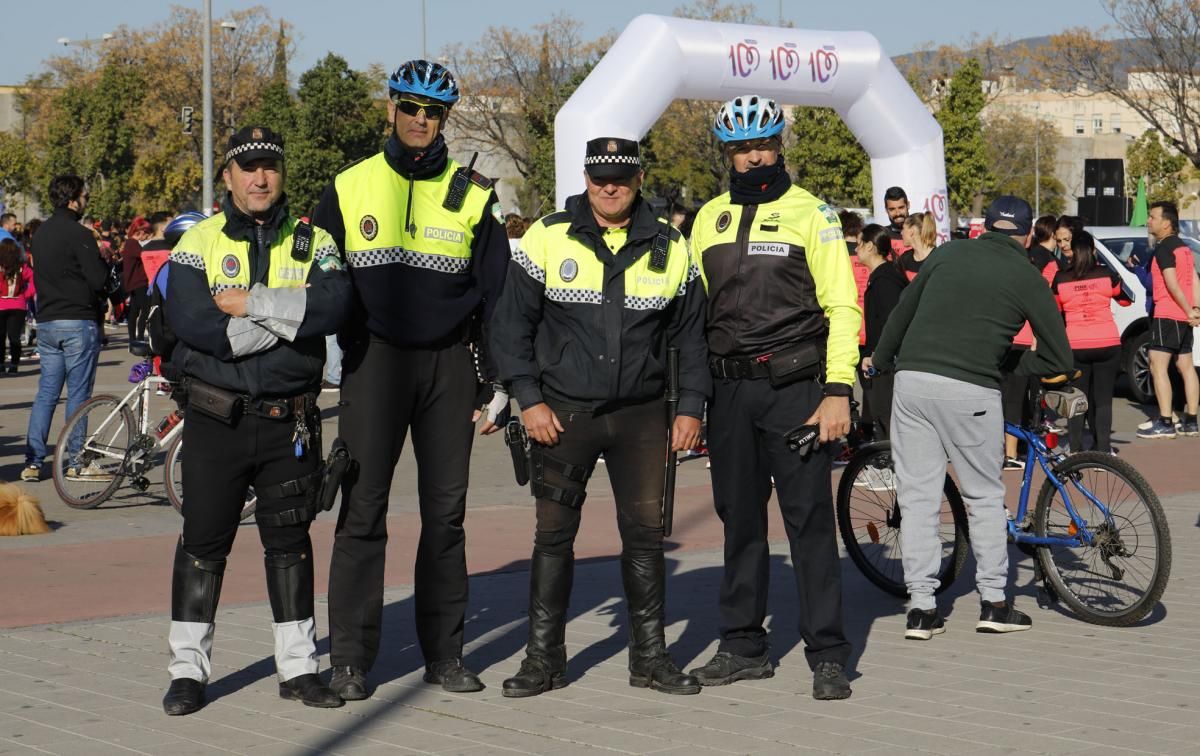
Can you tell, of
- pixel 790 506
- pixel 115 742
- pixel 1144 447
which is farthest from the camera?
pixel 1144 447

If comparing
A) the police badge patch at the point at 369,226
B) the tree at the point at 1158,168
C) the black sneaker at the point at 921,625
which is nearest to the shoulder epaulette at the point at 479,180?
the police badge patch at the point at 369,226

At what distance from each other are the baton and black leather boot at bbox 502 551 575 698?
0.38 m

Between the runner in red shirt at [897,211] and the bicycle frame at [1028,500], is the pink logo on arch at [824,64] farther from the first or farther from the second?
the bicycle frame at [1028,500]

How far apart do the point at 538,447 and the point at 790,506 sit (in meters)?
0.97

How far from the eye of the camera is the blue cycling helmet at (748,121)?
6102 millimetres

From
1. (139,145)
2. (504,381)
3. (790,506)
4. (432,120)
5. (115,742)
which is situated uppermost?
(139,145)

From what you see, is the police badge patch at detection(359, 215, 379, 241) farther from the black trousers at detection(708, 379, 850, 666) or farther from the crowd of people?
the black trousers at detection(708, 379, 850, 666)

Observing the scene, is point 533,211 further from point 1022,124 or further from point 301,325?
point 301,325

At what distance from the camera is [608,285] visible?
19.4ft

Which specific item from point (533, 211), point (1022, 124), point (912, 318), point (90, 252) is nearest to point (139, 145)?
point (533, 211)

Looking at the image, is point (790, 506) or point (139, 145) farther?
point (139, 145)

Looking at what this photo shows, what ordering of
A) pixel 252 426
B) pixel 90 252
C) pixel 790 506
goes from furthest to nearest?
pixel 90 252, pixel 790 506, pixel 252 426

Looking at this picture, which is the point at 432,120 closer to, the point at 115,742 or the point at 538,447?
the point at 538,447

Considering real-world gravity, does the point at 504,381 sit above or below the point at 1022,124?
below
